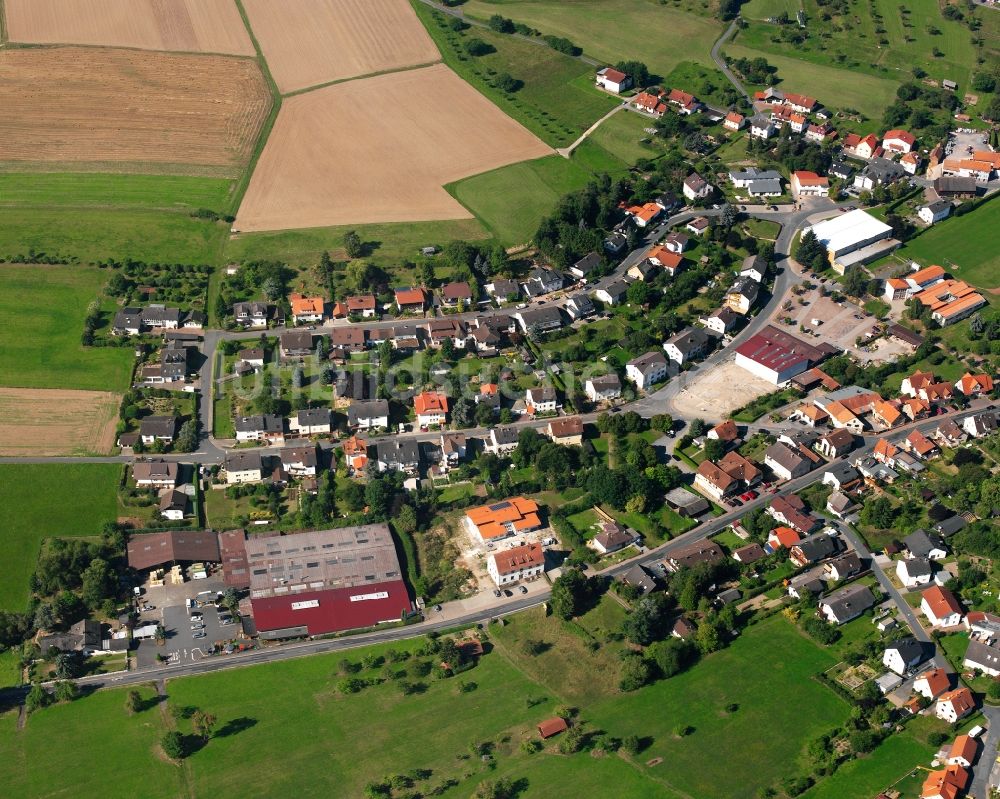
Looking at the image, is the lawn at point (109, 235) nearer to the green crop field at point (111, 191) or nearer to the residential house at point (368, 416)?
the green crop field at point (111, 191)

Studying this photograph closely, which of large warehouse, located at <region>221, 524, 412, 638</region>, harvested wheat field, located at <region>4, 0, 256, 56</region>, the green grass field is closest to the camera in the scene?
large warehouse, located at <region>221, 524, 412, 638</region>

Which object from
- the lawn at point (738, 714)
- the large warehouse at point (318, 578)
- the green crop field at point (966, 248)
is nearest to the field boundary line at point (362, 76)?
the green crop field at point (966, 248)

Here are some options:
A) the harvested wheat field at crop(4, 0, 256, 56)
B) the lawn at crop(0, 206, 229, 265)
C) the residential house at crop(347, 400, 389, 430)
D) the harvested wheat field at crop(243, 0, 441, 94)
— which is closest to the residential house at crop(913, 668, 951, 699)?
the residential house at crop(347, 400, 389, 430)

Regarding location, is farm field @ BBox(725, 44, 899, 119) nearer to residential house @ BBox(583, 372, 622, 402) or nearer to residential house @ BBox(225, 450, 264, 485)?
residential house @ BBox(583, 372, 622, 402)


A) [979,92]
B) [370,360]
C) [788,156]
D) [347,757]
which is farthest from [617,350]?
[979,92]

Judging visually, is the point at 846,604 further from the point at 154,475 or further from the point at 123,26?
the point at 123,26

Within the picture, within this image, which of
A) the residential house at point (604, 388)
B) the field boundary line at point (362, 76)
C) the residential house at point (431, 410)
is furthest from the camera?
the field boundary line at point (362, 76)
